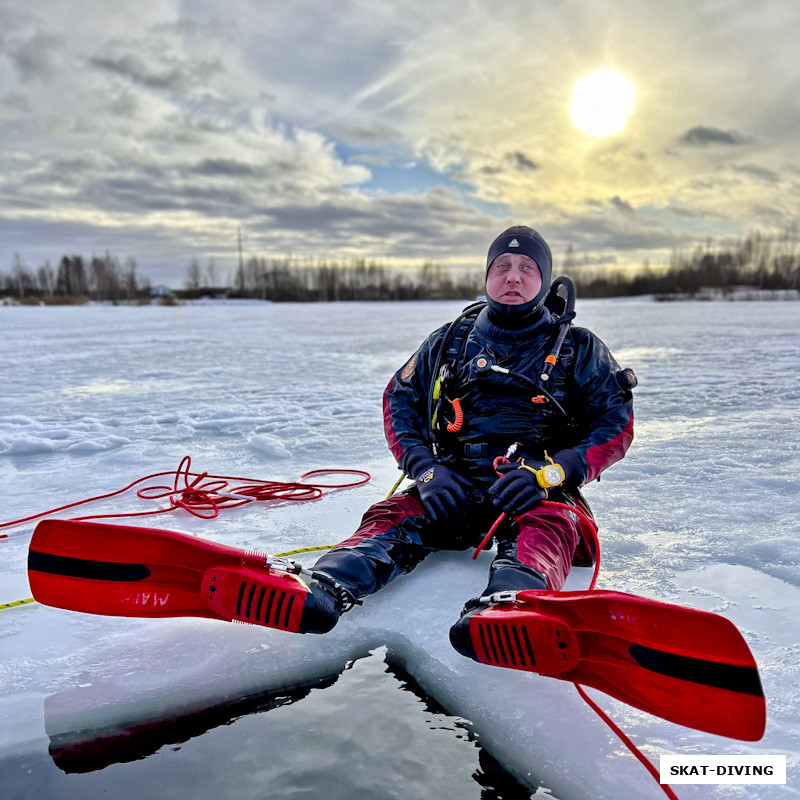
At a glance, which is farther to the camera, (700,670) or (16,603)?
(16,603)

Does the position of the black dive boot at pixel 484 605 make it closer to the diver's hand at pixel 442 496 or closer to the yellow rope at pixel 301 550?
the diver's hand at pixel 442 496

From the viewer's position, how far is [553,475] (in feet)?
6.68

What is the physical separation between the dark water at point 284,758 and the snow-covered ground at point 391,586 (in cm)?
6

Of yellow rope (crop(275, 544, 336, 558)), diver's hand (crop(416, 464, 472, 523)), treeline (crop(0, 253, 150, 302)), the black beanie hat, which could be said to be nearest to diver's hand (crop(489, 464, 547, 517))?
diver's hand (crop(416, 464, 472, 523))

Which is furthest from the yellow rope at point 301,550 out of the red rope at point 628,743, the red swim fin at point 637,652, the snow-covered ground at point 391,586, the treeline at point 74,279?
the treeline at point 74,279

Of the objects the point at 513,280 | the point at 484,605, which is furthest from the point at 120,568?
the point at 513,280

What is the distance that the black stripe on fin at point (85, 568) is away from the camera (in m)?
1.65

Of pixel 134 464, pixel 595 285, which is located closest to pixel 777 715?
pixel 134 464

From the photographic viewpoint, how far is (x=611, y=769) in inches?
49.6

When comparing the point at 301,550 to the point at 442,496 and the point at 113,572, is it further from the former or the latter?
the point at 113,572

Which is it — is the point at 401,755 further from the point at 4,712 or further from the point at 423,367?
the point at 423,367

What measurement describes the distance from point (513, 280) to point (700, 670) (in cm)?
155

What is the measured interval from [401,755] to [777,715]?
838mm

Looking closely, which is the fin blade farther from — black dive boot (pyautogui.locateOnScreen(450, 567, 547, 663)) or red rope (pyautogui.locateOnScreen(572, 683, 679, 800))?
→ red rope (pyautogui.locateOnScreen(572, 683, 679, 800))
